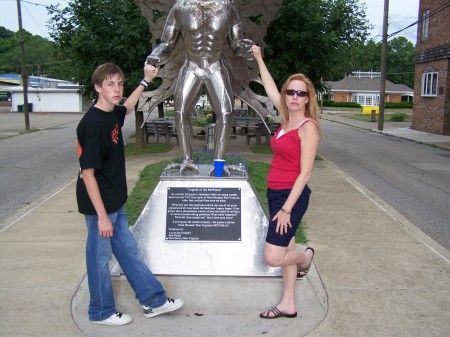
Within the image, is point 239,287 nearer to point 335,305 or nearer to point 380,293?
point 335,305

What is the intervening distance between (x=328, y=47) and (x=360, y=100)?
5387 centimetres

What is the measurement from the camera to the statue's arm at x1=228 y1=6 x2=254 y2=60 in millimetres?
5105

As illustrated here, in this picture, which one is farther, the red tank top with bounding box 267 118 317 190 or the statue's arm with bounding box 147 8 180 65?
the statue's arm with bounding box 147 8 180 65

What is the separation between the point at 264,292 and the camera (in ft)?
13.2

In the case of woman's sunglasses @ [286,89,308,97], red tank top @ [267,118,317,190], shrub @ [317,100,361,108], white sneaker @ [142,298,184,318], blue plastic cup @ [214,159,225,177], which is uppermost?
woman's sunglasses @ [286,89,308,97]

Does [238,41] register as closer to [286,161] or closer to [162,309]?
[286,161]

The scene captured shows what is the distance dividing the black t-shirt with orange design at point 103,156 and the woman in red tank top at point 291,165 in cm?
109

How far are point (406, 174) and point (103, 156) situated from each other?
31.9ft

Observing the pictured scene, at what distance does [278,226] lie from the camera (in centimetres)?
332

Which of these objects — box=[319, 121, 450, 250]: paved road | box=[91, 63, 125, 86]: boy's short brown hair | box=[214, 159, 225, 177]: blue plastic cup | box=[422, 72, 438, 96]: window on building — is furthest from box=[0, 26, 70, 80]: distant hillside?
box=[91, 63, 125, 86]: boy's short brown hair

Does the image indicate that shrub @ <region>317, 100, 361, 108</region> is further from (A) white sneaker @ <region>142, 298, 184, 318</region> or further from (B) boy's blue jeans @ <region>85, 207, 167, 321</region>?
(B) boy's blue jeans @ <region>85, 207, 167, 321</region>

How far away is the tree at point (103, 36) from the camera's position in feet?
39.5

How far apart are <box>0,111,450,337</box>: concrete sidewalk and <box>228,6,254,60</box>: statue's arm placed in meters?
2.35

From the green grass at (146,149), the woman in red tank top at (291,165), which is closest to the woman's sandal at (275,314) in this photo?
the woman in red tank top at (291,165)
